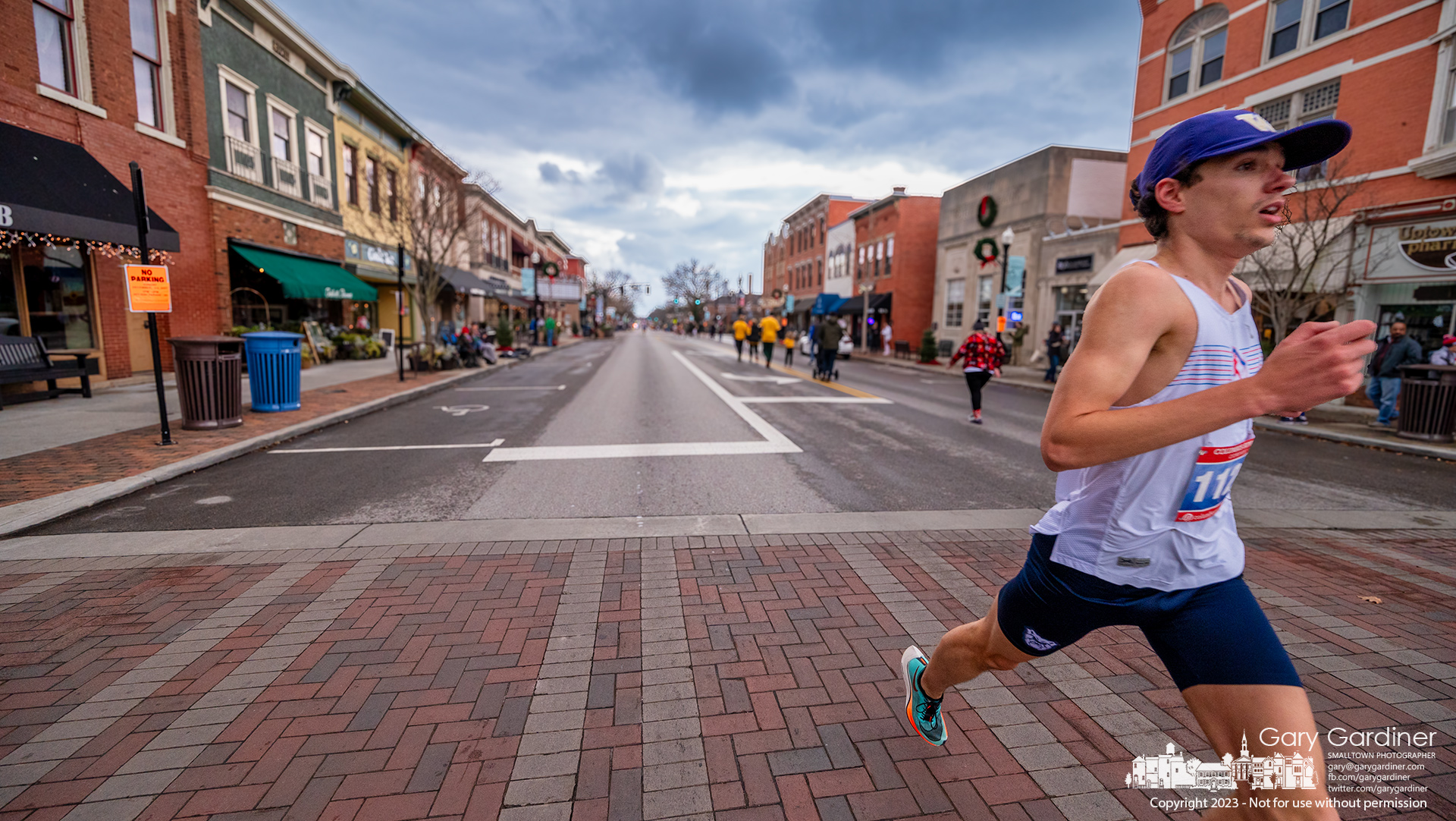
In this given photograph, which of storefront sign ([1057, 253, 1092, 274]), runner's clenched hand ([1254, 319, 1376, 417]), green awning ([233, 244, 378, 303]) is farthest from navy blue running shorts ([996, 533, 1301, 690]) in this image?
storefront sign ([1057, 253, 1092, 274])

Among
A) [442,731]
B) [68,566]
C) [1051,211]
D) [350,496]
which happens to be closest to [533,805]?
[442,731]

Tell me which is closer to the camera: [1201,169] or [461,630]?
[1201,169]

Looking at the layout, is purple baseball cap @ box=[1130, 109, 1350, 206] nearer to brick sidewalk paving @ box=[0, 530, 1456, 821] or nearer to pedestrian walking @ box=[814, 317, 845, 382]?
brick sidewalk paving @ box=[0, 530, 1456, 821]

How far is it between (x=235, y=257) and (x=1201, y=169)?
18792 millimetres

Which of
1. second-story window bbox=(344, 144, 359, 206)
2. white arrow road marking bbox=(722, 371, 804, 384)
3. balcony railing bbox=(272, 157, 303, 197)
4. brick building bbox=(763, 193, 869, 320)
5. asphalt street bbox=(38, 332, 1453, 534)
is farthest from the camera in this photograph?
brick building bbox=(763, 193, 869, 320)

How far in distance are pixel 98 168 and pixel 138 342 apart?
3.64 meters

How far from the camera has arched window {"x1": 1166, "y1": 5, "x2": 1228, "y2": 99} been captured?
17.2 metres

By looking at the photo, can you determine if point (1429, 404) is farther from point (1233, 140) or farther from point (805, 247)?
point (805, 247)

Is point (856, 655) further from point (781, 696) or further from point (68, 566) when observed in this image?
point (68, 566)

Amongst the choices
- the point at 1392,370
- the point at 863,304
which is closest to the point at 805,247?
the point at 863,304

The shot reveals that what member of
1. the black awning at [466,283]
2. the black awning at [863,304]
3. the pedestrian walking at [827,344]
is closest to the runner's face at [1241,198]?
the pedestrian walking at [827,344]

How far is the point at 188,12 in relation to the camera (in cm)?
1316

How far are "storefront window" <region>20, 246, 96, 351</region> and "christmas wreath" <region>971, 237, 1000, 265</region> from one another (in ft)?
88.1

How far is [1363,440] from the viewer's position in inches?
367
